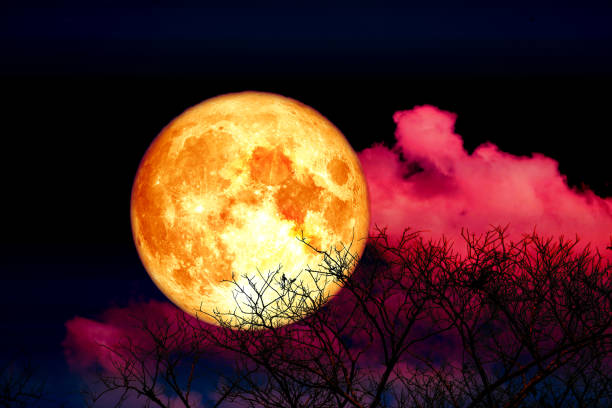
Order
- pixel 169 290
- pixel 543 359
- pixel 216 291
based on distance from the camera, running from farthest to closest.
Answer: pixel 169 290
pixel 216 291
pixel 543 359

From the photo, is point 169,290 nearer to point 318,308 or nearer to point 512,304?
point 318,308

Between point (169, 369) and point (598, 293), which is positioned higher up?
point (598, 293)

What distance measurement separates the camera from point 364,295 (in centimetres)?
1184

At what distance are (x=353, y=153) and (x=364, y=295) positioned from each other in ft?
14.7

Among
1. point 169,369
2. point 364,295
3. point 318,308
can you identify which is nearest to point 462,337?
point 364,295

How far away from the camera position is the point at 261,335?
11641 millimetres

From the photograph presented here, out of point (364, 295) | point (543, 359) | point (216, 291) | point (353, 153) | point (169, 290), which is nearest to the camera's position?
point (543, 359)

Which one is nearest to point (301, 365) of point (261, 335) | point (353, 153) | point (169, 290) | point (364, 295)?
point (261, 335)

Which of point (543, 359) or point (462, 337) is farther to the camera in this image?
point (462, 337)

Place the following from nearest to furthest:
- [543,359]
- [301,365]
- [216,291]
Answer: [543,359]
[301,365]
[216,291]

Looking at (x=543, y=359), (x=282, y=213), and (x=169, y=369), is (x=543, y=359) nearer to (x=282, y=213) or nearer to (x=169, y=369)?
(x=282, y=213)

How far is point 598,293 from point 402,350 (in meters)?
3.63

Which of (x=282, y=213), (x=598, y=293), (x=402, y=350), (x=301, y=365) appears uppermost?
(x=282, y=213)

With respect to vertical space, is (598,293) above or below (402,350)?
above
